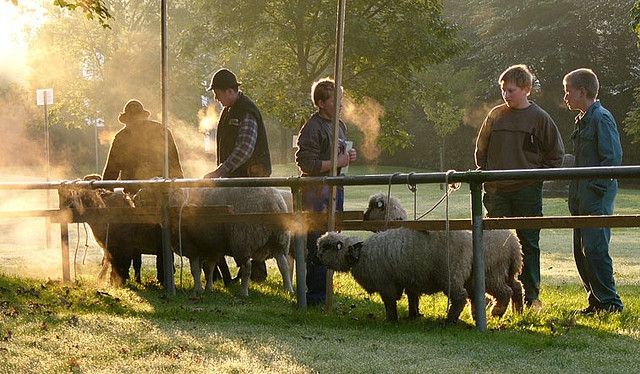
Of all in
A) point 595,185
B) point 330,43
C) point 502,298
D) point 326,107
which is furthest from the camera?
point 330,43

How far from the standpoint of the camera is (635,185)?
157ft

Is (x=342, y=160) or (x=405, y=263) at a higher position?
(x=342, y=160)

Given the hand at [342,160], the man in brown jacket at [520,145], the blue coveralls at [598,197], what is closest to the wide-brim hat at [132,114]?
the hand at [342,160]

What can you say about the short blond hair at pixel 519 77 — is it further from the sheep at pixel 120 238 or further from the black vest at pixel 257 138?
the sheep at pixel 120 238

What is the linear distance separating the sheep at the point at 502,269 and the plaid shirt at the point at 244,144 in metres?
2.03

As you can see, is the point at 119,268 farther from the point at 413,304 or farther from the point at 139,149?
the point at 413,304

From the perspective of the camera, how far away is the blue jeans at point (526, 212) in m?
8.73

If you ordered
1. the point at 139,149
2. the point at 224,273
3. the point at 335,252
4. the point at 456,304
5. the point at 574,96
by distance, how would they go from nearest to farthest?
the point at 456,304, the point at 335,252, the point at 574,96, the point at 224,273, the point at 139,149

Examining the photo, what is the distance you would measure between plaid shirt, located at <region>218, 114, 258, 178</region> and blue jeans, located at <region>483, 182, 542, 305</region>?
2.43 m

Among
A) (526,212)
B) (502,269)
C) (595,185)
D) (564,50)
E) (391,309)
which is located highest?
(564,50)

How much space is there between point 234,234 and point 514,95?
3300 millimetres

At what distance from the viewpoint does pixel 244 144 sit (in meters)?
9.98

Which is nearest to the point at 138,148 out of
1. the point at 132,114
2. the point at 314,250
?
the point at 132,114

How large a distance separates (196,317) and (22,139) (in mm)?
58763
